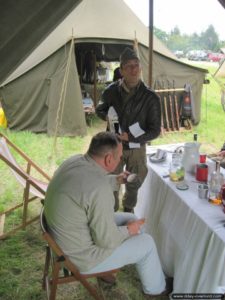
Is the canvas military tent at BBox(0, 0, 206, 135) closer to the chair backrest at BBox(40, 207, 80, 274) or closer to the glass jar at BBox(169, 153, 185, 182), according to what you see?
the glass jar at BBox(169, 153, 185, 182)

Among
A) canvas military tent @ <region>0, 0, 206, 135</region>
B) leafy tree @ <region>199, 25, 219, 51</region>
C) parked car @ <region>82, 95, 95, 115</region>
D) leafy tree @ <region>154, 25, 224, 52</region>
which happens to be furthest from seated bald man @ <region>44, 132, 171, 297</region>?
leafy tree @ <region>199, 25, 219, 51</region>

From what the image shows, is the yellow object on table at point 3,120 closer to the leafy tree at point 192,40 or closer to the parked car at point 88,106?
the parked car at point 88,106

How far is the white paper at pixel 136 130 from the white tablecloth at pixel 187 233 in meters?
0.30

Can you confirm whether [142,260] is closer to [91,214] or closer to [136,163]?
[91,214]

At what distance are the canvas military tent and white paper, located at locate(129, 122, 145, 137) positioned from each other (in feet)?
11.0

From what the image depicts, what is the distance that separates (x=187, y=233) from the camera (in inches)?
81.5

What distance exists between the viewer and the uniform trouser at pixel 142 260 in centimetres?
195

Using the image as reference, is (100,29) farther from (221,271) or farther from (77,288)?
(221,271)

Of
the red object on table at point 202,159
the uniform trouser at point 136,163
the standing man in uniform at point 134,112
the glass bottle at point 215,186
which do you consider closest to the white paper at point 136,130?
the standing man in uniform at point 134,112

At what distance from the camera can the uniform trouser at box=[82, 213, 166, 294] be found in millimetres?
1953

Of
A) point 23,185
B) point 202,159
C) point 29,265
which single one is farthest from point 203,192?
point 23,185

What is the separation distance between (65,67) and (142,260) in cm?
450

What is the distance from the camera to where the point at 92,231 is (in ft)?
5.91

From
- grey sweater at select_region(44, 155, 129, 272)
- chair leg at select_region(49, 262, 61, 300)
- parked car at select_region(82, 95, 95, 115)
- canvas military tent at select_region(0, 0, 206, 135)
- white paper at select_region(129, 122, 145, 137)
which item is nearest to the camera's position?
grey sweater at select_region(44, 155, 129, 272)
